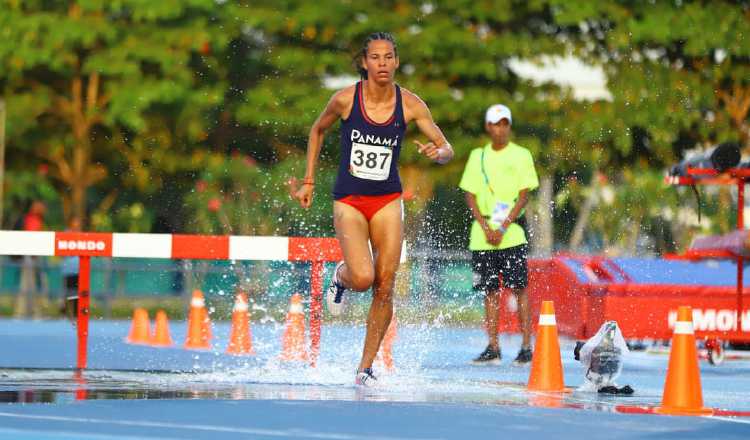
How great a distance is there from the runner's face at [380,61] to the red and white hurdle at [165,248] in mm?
2545

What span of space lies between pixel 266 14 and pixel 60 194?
6191 millimetres

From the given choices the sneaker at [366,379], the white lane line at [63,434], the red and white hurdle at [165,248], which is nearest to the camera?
the white lane line at [63,434]

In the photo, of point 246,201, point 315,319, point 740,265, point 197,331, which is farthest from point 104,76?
point 315,319

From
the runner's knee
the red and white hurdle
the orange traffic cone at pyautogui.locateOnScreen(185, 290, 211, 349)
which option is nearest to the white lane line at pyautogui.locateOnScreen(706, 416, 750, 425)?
the runner's knee

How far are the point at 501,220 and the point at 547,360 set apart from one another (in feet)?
A: 10.7

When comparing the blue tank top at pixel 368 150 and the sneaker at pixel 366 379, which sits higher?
the blue tank top at pixel 368 150

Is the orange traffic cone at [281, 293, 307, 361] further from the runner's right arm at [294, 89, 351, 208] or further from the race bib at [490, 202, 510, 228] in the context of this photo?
the runner's right arm at [294, 89, 351, 208]

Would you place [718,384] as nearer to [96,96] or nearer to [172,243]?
[172,243]

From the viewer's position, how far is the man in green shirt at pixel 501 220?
13898 mm

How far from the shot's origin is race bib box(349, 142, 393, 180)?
10.8m

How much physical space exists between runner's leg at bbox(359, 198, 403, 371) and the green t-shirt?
3.09m

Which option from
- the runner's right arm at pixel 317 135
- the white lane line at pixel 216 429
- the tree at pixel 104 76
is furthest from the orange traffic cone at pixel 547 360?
the tree at pixel 104 76

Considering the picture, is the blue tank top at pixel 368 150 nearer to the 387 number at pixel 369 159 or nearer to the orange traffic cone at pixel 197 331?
the 387 number at pixel 369 159

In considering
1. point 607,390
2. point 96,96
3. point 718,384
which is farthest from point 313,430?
point 96,96
